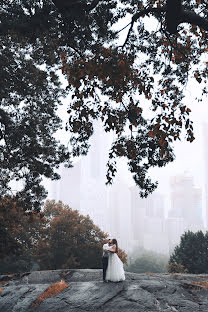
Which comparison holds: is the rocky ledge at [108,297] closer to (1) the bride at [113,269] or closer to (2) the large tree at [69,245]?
(1) the bride at [113,269]

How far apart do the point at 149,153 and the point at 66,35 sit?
4.17 m

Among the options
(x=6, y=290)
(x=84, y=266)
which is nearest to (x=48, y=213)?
(x=84, y=266)

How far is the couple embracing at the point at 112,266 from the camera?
1133cm

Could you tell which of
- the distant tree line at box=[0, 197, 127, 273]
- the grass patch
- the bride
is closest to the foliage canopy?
the distant tree line at box=[0, 197, 127, 273]

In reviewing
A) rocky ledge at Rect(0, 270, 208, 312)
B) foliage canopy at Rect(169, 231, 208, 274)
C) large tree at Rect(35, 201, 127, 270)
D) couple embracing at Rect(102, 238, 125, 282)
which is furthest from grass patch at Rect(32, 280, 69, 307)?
foliage canopy at Rect(169, 231, 208, 274)

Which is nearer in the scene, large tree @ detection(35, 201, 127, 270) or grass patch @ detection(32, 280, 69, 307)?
grass patch @ detection(32, 280, 69, 307)

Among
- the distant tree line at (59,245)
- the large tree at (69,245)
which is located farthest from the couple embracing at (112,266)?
the large tree at (69,245)

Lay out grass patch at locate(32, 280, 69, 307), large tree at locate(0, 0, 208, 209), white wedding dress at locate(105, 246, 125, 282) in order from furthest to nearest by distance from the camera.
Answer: white wedding dress at locate(105, 246, 125, 282)
grass patch at locate(32, 280, 69, 307)
large tree at locate(0, 0, 208, 209)

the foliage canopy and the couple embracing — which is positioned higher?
the couple embracing

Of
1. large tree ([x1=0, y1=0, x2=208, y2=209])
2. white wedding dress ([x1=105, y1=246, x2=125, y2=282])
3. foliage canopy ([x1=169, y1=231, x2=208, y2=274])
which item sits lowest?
foliage canopy ([x1=169, y1=231, x2=208, y2=274])

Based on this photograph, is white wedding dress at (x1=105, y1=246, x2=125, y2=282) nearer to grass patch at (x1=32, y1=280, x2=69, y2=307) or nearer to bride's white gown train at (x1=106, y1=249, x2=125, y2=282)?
bride's white gown train at (x1=106, y1=249, x2=125, y2=282)

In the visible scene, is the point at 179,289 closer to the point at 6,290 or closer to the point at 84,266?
the point at 6,290

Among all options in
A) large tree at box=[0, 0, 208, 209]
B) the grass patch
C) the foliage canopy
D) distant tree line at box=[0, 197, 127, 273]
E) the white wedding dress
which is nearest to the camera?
large tree at box=[0, 0, 208, 209]

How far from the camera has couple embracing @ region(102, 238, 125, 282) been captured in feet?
37.2
